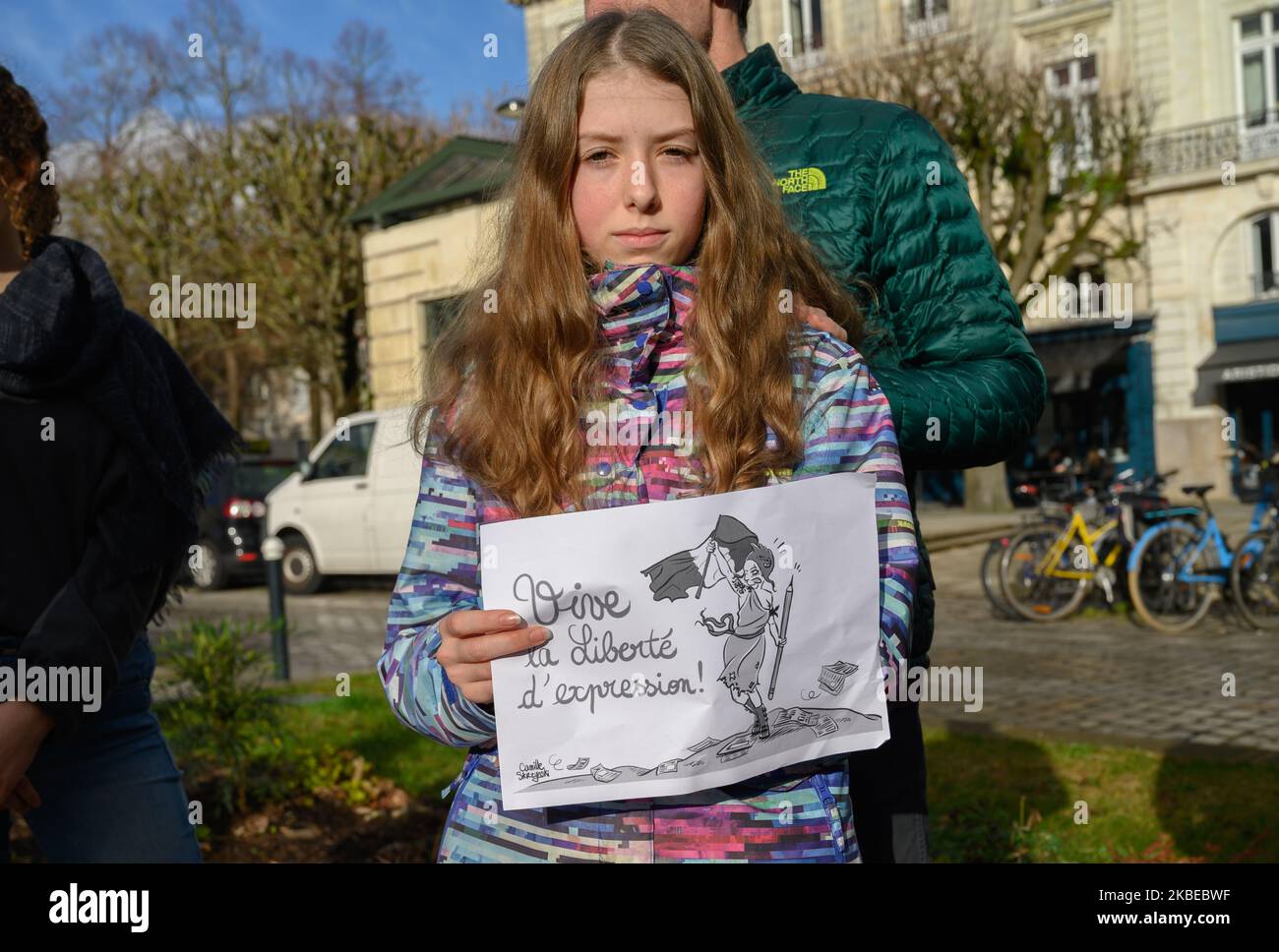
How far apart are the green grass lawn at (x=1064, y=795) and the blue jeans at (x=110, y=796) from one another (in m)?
2.63

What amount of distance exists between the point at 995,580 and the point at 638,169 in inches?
350

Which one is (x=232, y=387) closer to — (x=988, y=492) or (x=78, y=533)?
(x=988, y=492)

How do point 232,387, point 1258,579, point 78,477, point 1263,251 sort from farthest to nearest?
point 232,387 → point 1263,251 → point 1258,579 → point 78,477

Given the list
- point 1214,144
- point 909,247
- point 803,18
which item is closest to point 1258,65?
point 1214,144

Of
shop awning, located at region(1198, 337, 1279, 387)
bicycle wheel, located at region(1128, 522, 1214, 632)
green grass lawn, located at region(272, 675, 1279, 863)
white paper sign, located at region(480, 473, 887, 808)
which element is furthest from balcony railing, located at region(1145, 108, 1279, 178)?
white paper sign, located at region(480, 473, 887, 808)

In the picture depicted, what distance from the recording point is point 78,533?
6.93ft

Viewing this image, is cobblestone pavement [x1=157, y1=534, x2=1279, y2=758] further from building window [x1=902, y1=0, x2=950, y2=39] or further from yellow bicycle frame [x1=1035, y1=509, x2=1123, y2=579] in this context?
building window [x1=902, y1=0, x2=950, y2=39]

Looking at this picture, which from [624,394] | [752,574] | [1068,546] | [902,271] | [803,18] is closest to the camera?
[752,574]

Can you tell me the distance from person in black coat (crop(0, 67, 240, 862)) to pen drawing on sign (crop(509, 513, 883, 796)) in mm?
989

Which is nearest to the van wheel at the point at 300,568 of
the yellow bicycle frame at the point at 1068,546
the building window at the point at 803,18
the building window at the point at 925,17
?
the yellow bicycle frame at the point at 1068,546

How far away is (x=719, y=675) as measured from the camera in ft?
4.75

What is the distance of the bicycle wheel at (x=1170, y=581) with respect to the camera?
9.13m

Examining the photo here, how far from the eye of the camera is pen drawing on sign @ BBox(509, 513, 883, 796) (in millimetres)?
1436

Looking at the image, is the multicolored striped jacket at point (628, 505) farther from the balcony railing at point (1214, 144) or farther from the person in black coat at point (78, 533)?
the balcony railing at point (1214, 144)
